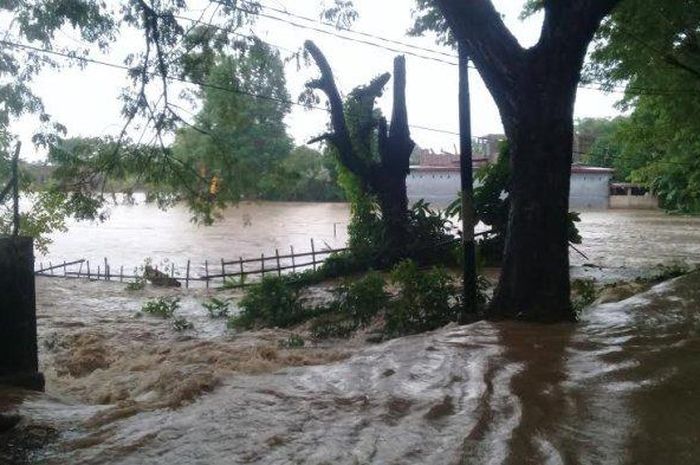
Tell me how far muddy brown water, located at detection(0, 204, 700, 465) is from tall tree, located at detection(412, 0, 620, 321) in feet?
1.88

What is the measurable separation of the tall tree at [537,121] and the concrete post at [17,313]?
16.2ft

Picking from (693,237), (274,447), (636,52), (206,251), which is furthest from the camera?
(206,251)

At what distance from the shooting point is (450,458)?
10.4 feet

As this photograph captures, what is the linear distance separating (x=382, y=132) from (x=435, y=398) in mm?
14398

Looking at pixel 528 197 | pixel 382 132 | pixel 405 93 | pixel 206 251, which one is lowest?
pixel 206 251

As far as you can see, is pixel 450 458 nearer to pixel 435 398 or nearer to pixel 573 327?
pixel 435 398

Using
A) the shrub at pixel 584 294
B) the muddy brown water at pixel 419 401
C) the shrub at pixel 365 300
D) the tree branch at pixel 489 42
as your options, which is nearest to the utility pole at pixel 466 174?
the tree branch at pixel 489 42

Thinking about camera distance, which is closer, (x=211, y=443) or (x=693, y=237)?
(x=211, y=443)

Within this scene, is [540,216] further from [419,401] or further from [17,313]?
[17,313]

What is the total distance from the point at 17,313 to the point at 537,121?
547 cm

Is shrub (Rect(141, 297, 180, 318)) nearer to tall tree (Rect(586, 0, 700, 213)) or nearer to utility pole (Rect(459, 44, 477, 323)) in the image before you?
utility pole (Rect(459, 44, 477, 323))

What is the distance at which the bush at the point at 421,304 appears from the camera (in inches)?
360

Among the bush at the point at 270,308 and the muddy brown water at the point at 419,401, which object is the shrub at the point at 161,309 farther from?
the muddy brown water at the point at 419,401

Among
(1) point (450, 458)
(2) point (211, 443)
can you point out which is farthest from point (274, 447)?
(1) point (450, 458)
